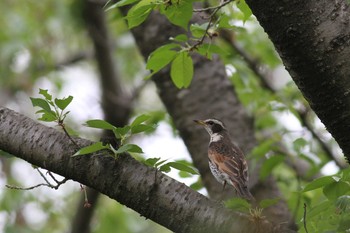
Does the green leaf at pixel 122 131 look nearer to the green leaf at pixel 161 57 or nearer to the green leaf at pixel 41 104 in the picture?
the green leaf at pixel 41 104

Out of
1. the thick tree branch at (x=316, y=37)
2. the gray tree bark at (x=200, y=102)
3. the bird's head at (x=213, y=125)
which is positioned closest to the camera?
the thick tree branch at (x=316, y=37)

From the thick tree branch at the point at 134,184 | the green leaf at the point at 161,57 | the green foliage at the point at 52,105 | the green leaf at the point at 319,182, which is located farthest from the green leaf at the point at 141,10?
the green leaf at the point at 319,182

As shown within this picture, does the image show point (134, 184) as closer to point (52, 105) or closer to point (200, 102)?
point (52, 105)

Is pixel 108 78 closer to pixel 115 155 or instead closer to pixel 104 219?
pixel 104 219

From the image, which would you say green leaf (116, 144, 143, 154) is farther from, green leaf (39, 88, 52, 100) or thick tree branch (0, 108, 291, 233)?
green leaf (39, 88, 52, 100)

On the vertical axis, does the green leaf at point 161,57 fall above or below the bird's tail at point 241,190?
above

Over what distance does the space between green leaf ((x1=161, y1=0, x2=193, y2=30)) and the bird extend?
6.92 feet

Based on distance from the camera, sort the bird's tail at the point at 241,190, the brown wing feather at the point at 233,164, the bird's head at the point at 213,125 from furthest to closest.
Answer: the bird's head at the point at 213,125 < the brown wing feather at the point at 233,164 < the bird's tail at the point at 241,190

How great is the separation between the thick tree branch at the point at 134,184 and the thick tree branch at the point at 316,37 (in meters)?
0.74

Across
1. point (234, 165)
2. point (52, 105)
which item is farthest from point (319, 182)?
point (234, 165)

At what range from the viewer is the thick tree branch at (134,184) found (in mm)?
3170

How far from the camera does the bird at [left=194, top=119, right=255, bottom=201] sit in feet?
18.4

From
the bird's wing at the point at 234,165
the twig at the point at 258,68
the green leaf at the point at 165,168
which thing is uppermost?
the twig at the point at 258,68

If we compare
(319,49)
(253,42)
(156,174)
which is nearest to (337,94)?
(319,49)
